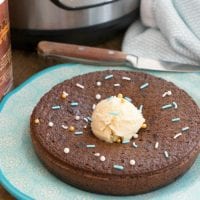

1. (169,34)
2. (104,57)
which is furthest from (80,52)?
(169,34)

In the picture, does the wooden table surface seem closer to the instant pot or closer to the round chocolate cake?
the instant pot

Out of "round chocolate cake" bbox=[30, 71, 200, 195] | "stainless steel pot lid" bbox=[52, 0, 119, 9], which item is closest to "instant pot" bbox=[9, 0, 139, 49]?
"stainless steel pot lid" bbox=[52, 0, 119, 9]

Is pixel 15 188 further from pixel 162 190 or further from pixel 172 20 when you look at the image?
pixel 172 20

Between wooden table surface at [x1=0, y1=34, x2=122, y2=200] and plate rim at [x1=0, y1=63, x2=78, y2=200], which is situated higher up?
plate rim at [x1=0, y1=63, x2=78, y2=200]

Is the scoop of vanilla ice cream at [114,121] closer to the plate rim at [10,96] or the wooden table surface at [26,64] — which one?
the plate rim at [10,96]

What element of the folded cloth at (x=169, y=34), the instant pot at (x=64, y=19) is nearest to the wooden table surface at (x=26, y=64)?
the instant pot at (x=64, y=19)

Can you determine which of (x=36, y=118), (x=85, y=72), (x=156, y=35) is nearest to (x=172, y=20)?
(x=156, y=35)

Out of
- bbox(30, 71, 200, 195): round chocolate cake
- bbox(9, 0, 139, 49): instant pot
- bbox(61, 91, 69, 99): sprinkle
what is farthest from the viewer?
bbox(9, 0, 139, 49): instant pot
